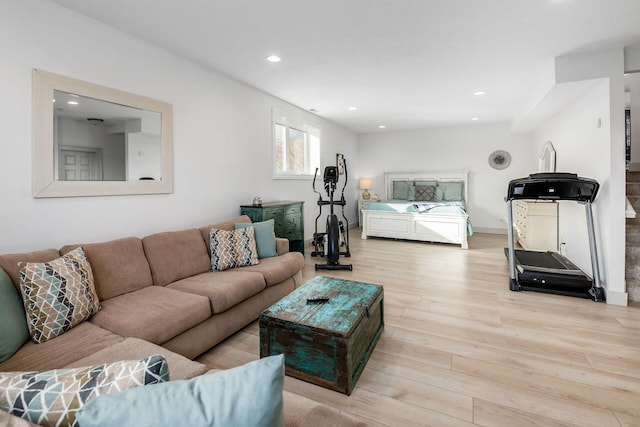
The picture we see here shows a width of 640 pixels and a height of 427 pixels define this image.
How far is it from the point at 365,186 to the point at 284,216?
4343 mm

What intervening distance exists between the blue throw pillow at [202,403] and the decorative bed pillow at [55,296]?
151 cm

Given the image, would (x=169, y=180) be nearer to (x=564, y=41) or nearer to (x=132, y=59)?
(x=132, y=59)

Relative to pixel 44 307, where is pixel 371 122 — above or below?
above

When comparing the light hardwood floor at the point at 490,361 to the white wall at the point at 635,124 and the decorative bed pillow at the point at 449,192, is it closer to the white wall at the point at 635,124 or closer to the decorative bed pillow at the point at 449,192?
the white wall at the point at 635,124

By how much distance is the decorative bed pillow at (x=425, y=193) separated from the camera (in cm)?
764

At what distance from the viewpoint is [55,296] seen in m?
1.75

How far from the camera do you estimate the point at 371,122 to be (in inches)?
276

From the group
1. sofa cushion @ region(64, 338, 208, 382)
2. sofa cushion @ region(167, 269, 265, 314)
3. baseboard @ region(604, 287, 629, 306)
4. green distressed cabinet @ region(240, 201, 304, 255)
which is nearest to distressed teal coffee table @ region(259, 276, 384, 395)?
sofa cushion @ region(167, 269, 265, 314)

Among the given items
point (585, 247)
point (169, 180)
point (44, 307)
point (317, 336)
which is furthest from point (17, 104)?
point (585, 247)

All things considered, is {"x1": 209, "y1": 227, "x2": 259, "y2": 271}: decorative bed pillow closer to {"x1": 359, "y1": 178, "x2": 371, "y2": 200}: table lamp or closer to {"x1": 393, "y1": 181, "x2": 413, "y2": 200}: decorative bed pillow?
{"x1": 359, "y1": 178, "x2": 371, "y2": 200}: table lamp

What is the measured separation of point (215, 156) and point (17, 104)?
1855 millimetres

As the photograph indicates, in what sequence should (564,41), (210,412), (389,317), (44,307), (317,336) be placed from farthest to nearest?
1. (564,41)
2. (389,317)
3. (317,336)
4. (44,307)
5. (210,412)

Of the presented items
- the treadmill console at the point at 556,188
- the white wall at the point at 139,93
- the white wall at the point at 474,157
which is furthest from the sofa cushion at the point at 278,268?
the white wall at the point at 474,157

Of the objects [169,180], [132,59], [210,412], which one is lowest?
[210,412]
